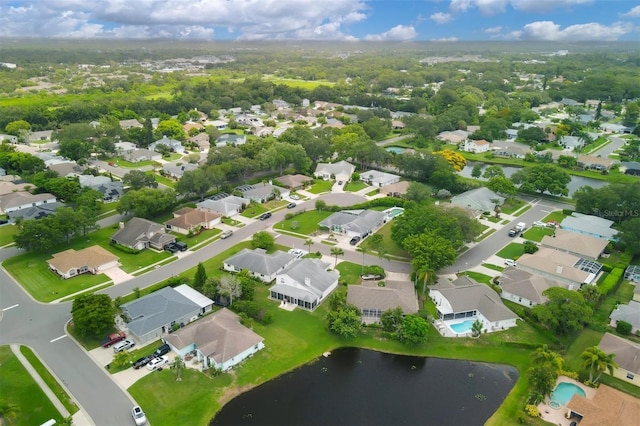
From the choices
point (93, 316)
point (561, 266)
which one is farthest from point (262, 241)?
point (561, 266)

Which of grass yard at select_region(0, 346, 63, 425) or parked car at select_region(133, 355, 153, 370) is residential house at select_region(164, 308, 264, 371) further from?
grass yard at select_region(0, 346, 63, 425)

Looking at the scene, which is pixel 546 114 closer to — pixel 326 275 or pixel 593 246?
pixel 593 246

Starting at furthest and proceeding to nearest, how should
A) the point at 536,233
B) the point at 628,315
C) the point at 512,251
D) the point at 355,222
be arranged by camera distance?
the point at 536,233, the point at 355,222, the point at 512,251, the point at 628,315

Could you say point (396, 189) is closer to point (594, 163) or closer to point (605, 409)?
point (594, 163)

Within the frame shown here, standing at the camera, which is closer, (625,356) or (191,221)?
(625,356)

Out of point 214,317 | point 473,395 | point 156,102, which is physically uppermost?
point 156,102

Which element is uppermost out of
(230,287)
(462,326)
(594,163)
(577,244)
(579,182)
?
(230,287)

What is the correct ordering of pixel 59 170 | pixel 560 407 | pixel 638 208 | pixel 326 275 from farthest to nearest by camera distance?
pixel 59 170 < pixel 638 208 < pixel 326 275 < pixel 560 407

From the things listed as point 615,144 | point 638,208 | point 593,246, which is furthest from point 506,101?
point 593,246
